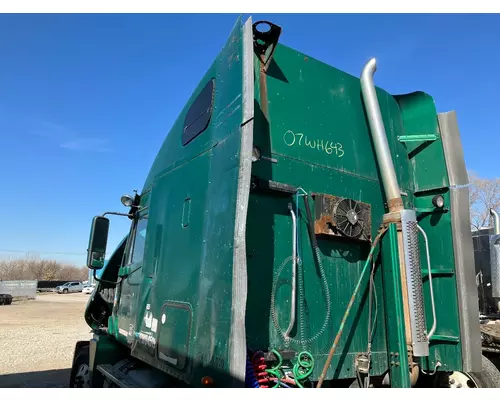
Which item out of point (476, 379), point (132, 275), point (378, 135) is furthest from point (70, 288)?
point (378, 135)

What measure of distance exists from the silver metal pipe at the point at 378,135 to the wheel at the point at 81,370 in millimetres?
3991

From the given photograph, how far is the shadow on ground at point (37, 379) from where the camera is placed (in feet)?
23.6

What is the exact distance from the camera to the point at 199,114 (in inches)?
138

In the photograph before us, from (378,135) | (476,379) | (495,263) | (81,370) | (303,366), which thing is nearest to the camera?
(303,366)

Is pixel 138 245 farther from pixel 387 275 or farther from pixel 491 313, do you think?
pixel 491 313

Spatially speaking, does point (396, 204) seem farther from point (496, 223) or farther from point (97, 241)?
point (97, 241)

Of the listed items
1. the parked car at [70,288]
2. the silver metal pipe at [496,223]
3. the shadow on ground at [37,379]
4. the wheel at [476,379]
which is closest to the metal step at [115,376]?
the wheel at [476,379]

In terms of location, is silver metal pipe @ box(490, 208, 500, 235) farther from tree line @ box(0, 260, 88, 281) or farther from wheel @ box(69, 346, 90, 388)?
tree line @ box(0, 260, 88, 281)

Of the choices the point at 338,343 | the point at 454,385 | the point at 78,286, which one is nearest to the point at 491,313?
the point at 454,385

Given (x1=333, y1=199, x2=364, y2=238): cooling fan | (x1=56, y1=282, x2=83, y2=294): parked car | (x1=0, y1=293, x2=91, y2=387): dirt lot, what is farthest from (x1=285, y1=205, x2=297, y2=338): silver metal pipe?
(x1=56, y1=282, x2=83, y2=294): parked car

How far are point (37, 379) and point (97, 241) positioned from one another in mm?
4415

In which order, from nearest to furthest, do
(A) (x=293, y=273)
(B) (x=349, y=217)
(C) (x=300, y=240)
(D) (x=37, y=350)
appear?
(A) (x=293, y=273), (C) (x=300, y=240), (B) (x=349, y=217), (D) (x=37, y=350)

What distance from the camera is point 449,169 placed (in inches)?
149

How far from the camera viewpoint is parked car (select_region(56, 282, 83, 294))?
48.2 metres
